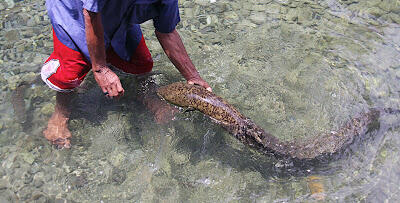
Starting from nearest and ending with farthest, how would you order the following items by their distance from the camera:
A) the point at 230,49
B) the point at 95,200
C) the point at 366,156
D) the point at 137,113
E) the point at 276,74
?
the point at 95,200
the point at 366,156
the point at 137,113
the point at 276,74
the point at 230,49

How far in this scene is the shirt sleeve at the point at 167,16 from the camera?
3791 millimetres

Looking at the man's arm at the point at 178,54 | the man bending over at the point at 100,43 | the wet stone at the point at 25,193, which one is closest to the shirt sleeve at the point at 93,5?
the man bending over at the point at 100,43

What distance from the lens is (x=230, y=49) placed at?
18.6 ft

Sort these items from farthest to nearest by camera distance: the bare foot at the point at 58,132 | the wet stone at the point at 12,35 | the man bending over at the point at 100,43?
the wet stone at the point at 12,35
the bare foot at the point at 58,132
the man bending over at the point at 100,43

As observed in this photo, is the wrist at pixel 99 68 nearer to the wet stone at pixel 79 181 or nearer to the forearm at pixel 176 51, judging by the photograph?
the forearm at pixel 176 51

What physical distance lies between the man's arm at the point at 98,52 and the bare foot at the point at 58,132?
3.07ft

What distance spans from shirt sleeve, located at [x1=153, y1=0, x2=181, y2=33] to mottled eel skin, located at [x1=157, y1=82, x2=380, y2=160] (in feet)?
2.44

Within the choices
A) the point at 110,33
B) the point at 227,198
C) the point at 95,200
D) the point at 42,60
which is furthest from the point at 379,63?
the point at 42,60

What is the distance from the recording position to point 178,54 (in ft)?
14.4

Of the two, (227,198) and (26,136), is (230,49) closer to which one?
(227,198)

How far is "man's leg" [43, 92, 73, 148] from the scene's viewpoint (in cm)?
437

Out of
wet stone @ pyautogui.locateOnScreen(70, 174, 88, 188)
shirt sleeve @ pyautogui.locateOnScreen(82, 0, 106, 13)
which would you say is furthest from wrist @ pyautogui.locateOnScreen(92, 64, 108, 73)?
wet stone @ pyautogui.locateOnScreen(70, 174, 88, 188)

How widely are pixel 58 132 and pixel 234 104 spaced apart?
211 centimetres

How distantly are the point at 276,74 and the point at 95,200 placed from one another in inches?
112
